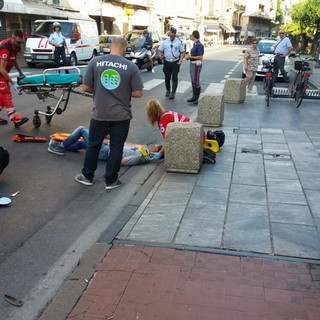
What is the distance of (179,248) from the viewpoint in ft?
13.5

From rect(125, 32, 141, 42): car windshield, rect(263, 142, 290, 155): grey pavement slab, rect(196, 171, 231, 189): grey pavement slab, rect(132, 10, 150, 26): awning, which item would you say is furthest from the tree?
rect(196, 171, 231, 189): grey pavement slab

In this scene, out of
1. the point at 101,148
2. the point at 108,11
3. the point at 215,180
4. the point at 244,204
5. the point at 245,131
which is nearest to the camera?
the point at 244,204

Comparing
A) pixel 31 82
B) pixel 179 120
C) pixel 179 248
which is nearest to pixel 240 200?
pixel 179 248

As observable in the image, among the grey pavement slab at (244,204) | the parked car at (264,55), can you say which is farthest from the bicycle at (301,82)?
the parked car at (264,55)

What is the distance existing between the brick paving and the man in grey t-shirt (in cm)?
191

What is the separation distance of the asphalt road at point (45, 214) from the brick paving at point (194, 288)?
1.48ft

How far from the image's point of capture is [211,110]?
964 centimetres

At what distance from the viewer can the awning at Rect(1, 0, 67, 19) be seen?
26.4m

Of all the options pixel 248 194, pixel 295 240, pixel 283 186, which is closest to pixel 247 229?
pixel 295 240

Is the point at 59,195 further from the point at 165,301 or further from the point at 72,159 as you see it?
the point at 165,301

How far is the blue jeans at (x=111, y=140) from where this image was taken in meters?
5.58

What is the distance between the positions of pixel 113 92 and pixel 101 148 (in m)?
1.93

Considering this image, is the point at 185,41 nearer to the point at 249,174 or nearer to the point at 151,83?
the point at 151,83

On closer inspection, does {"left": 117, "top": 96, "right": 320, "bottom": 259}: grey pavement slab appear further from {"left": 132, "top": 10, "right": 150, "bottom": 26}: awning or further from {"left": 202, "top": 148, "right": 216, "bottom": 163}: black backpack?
{"left": 132, "top": 10, "right": 150, "bottom": 26}: awning
